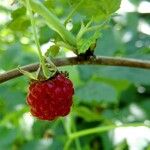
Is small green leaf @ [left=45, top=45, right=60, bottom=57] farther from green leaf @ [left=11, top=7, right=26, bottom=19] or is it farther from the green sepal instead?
green leaf @ [left=11, top=7, right=26, bottom=19]

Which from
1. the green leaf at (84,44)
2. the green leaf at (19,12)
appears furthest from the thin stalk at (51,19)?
the green leaf at (19,12)

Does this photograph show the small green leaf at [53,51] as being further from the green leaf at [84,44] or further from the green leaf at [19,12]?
the green leaf at [19,12]

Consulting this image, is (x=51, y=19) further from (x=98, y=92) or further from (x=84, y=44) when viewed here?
(x=98, y=92)

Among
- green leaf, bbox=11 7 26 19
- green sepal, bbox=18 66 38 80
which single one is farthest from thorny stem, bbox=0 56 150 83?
green leaf, bbox=11 7 26 19

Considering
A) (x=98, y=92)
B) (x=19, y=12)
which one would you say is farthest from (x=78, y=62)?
(x=98, y=92)

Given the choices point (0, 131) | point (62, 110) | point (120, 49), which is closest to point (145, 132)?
point (120, 49)

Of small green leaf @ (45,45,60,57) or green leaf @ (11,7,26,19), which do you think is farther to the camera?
green leaf @ (11,7,26,19)
